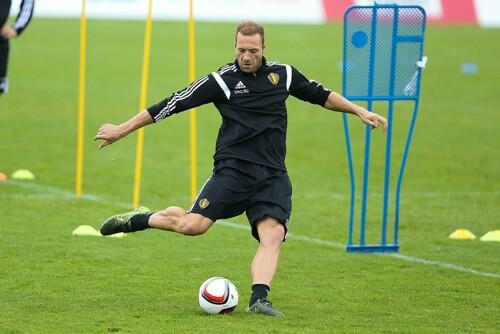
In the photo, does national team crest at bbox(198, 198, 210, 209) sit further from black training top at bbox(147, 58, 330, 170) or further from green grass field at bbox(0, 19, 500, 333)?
green grass field at bbox(0, 19, 500, 333)

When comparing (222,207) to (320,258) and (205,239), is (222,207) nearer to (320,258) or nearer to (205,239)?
(320,258)

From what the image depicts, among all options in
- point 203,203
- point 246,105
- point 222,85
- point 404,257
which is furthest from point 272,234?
point 404,257

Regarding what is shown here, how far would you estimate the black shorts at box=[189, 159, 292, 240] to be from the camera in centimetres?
887

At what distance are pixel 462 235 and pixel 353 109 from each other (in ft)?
12.5

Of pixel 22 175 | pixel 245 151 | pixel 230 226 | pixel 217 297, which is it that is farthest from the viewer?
pixel 22 175

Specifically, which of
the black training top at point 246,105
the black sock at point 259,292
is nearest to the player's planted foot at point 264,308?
the black sock at point 259,292

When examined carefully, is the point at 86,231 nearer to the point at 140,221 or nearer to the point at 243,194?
the point at 140,221

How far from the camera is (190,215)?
29.1 feet

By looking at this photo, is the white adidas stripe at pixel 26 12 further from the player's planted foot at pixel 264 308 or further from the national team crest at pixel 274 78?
the player's planted foot at pixel 264 308

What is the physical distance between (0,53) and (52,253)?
4.45 m

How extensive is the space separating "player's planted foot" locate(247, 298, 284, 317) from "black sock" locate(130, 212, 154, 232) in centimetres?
109

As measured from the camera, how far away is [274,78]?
898cm

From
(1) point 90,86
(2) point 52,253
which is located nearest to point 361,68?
(2) point 52,253

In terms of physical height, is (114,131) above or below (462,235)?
above
